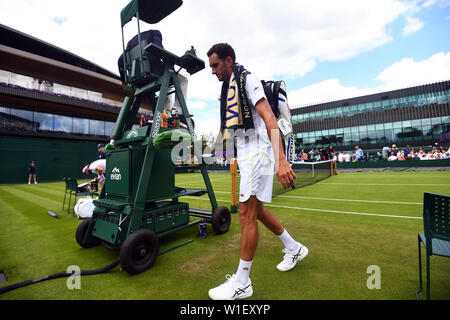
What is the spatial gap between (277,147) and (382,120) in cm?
5010

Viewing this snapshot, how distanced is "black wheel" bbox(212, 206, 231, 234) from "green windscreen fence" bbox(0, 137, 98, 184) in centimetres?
2677

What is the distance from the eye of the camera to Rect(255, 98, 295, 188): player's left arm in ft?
6.40

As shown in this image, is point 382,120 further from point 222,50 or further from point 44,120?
point 44,120

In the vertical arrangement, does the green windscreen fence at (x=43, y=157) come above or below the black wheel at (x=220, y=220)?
above

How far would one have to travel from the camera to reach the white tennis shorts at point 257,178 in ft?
7.06

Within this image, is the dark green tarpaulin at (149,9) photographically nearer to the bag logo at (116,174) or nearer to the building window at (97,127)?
the bag logo at (116,174)

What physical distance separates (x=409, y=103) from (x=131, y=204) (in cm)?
→ 5434

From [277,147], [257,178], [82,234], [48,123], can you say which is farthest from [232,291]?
[48,123]

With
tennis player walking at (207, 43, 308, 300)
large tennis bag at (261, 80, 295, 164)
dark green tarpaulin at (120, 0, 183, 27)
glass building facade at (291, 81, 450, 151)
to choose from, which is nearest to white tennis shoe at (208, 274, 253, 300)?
tennis player walking at (207, 43, 308, 300)

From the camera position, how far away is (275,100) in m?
2.41

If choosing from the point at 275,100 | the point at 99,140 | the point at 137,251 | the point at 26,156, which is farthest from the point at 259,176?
the point at 99,140

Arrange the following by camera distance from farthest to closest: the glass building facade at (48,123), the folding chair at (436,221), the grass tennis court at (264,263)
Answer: the glass building facade at (48,123)
the grass tennis court at (264,263)
the folding chair at (436,221)

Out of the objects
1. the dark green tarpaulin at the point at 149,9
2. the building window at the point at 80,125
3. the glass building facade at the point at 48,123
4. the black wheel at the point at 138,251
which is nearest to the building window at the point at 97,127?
the glass building facade at the point at 48,123

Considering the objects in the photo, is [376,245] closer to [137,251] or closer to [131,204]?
[137,251]
